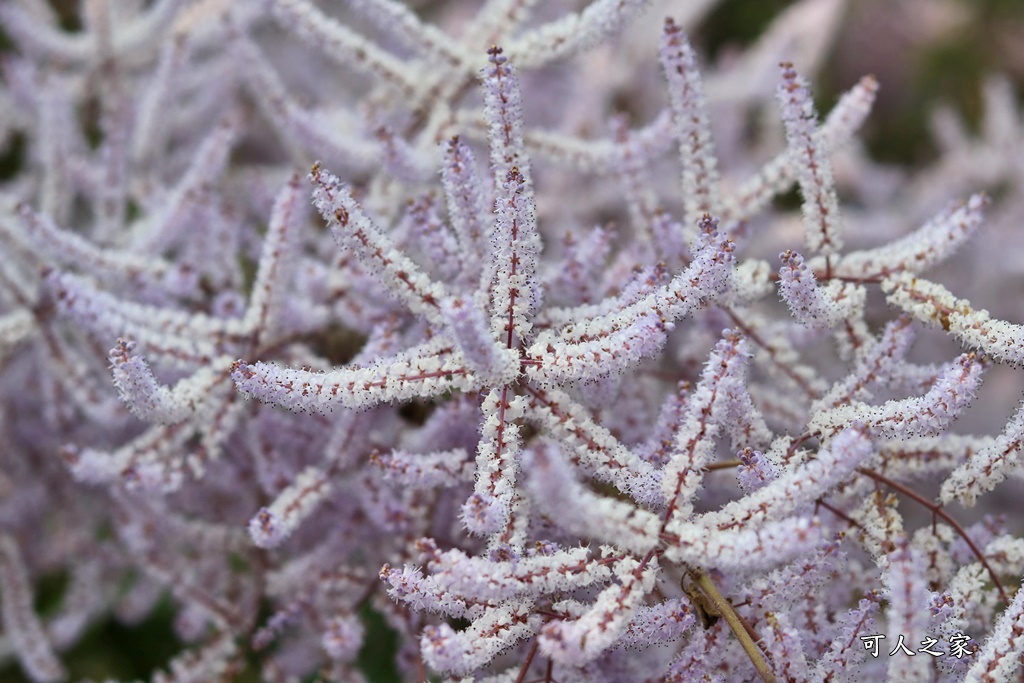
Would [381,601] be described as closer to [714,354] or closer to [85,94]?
[714,354]

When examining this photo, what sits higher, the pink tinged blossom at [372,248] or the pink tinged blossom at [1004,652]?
the pink tinged blossom at [372,248]

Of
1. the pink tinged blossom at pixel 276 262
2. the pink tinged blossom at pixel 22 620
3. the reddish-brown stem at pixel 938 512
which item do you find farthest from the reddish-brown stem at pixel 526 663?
the pink tinged blossom at pixel 22 620

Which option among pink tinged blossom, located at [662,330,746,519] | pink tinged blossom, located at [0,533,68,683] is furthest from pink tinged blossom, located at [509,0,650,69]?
pink tinged blossom, located at [0,533,68,683]

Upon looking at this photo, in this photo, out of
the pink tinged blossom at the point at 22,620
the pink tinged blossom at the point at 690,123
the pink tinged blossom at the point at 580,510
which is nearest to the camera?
the pink tinged blossom at the point at 580,510

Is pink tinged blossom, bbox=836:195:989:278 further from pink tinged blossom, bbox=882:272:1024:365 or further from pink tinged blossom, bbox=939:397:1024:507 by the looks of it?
pink tinged blossom, bbox=939:397:1024:507

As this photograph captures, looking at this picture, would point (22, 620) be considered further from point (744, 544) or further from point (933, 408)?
point (933, 408)

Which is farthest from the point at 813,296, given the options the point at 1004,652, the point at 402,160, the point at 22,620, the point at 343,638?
the point at 22,620

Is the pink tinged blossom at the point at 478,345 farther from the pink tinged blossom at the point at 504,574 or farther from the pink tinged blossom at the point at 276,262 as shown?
the pink tinged blossom at the point at 276,262
